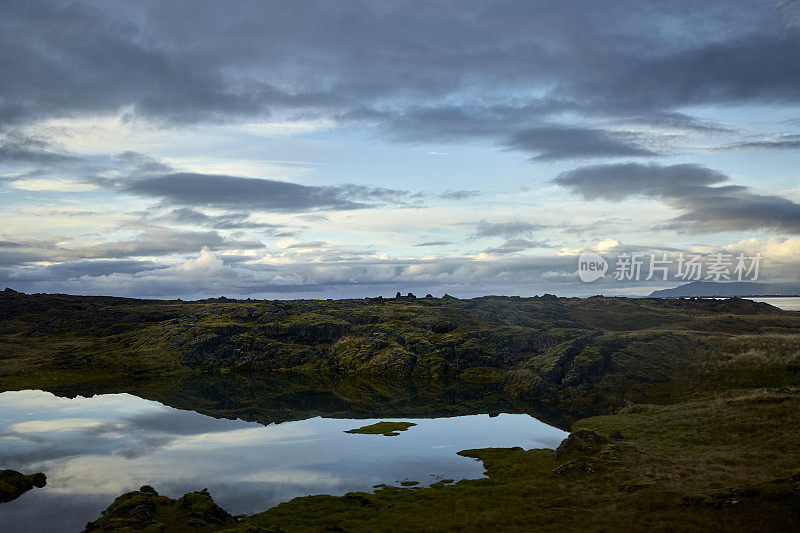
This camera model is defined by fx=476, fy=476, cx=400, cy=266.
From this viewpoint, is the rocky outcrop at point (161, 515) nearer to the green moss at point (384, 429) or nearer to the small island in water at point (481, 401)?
the small island in water at point (481, 401)

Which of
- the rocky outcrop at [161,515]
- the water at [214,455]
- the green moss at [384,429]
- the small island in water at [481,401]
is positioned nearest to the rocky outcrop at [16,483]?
the water at [214,455]

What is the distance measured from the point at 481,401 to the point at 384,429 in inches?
A: 1217

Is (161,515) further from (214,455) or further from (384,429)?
(384,429)

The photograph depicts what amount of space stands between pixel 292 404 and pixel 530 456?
61688 mm

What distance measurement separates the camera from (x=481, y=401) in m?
102

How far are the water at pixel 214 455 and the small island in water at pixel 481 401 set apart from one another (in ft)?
4.02

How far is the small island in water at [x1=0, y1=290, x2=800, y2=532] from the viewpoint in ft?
125

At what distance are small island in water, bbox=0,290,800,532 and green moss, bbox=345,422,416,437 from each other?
2.06 ft

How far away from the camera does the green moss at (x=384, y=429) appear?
251 ft

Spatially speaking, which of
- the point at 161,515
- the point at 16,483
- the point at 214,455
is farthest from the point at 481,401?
the point at 16,483

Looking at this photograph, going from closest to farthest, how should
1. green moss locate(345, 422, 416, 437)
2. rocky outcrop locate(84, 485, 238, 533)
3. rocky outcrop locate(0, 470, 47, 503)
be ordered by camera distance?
rocky outcrop locate(84, 485, 238, 533), rocky outcrop locate(0, 470, 47, 503), green moss locate(345, 422, 416, 437)

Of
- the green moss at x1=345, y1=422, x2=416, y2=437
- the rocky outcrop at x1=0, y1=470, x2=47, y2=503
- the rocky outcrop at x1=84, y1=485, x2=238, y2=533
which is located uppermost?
→ the rocky outcrop at x1=84, y1=485, x2=238, y2=533

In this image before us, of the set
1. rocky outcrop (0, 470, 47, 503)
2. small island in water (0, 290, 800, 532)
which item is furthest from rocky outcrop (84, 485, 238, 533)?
rocky outcrop (0, 470, 47, 503)

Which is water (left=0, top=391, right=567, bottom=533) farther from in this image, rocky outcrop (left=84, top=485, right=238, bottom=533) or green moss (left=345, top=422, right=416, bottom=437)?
rocky outcrop (left=84, top=485, right=238, bottom=533)
